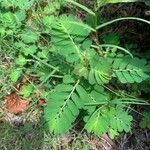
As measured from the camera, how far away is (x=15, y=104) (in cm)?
289

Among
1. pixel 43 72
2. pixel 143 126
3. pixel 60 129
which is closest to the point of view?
pixel 60 129

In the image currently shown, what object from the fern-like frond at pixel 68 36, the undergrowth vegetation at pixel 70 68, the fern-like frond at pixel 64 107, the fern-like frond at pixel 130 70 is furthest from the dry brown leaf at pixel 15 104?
the fern-like frond at pixel 130 70

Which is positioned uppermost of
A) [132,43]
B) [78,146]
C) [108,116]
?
[132,43]

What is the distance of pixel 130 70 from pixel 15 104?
872mm

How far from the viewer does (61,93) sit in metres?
2.50

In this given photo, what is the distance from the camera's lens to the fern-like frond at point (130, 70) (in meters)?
2.46

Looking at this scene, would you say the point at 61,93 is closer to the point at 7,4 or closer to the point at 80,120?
the point at 80,120

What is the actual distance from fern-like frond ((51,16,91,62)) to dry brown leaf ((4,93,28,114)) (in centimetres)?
60

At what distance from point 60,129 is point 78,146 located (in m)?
0.38

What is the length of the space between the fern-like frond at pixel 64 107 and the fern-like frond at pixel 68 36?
188mm

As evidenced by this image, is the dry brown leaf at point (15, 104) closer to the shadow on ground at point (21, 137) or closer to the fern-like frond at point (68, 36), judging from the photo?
the shadow on ground at point (21, 137)

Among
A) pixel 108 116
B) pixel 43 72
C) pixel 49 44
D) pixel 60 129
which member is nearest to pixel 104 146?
pixel 108 116

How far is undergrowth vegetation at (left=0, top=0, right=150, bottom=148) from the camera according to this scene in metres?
2.44

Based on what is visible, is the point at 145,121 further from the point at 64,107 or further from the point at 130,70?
the point at 64,107
